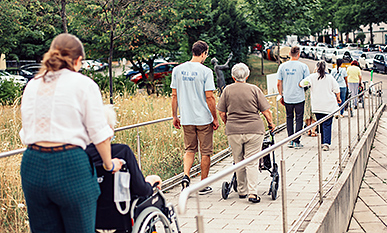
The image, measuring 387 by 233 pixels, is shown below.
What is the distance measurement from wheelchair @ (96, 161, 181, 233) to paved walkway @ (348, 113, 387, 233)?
17.9 ft

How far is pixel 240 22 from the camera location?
26391 millimetres

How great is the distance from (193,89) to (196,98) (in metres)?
0.12

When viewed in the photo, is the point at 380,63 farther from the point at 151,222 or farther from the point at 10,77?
the point at 151,222

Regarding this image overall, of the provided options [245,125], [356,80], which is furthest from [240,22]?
[245,125]

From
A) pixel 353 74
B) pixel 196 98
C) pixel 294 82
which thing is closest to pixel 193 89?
pixel 196 98

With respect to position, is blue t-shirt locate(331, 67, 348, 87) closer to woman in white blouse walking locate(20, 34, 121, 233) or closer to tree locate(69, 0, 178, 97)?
tree locate(69, 0, 178, 97)

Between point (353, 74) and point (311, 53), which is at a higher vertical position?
point (353, 74)

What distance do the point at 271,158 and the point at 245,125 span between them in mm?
1306

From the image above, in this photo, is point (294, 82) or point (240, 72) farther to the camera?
point (294, 82)

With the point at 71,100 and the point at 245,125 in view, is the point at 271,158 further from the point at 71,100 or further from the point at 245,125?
the point at 71,100

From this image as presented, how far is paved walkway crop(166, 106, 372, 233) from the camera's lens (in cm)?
316

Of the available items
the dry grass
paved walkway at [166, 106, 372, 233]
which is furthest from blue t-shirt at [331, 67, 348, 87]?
paved walkway at [166, 106, 372, 233]

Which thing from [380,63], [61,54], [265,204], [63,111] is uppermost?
[61,54]

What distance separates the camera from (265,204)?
4305mm
